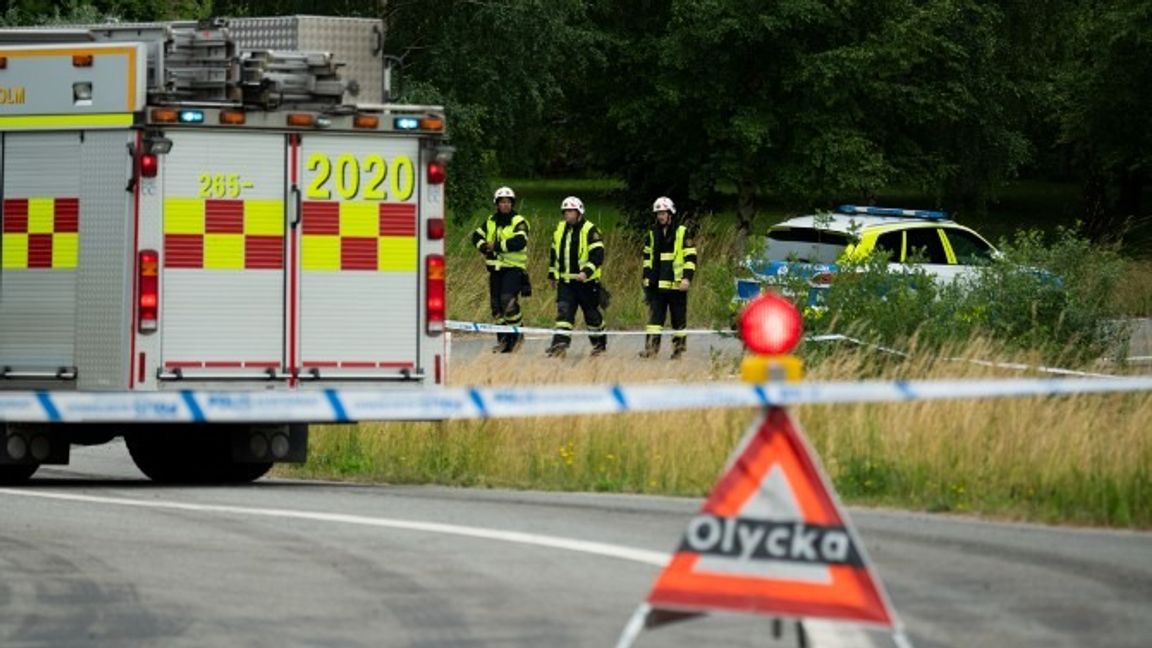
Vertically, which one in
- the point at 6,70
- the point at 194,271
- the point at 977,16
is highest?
the point at 977,16

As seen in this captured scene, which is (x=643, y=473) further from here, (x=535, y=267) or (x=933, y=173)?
(x=933, y=173)

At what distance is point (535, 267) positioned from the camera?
3319 cm

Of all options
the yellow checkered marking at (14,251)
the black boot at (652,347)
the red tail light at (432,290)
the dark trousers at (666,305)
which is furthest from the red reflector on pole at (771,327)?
the dark trousers at (666,305)

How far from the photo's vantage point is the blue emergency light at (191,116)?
14312 mm

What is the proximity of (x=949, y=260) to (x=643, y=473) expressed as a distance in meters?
13.7

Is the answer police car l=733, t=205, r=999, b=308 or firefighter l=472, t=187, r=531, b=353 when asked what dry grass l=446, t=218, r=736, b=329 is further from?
firefighter l=472, t=187, r=531, b=353

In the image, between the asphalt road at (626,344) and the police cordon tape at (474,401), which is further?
the asphalt road at (626,344)

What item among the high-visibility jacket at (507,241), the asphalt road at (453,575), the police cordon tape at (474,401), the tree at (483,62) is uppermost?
the tree at (483,62)

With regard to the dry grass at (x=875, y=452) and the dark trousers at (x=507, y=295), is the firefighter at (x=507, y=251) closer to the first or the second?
the dark trousers at (x=507, y=295)

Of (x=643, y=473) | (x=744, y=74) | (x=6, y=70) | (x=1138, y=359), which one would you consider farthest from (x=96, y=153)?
(x=744, y=74)

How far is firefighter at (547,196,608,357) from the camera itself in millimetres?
→ 25938

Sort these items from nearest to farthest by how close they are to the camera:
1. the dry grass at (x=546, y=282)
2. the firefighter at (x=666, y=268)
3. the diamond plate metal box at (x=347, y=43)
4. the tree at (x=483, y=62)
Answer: the diamond plate metal box at (x=347, y=43) < the firefighter at (x=666, y=268) < the dry grass at (x=546, y=282) < the tree at (x=483, y=62)

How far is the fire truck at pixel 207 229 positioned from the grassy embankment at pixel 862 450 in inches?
35.7

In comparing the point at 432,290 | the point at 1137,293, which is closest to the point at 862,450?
the point at 432,290
